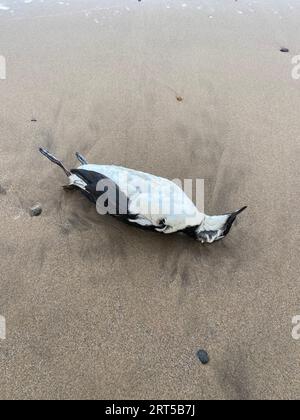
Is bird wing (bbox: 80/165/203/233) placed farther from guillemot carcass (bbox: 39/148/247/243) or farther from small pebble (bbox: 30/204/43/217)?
small pebble (bbox: 30/204/43/217)

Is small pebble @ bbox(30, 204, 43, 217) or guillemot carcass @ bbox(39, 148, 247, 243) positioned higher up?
guillemot carcass @ bbox(39, 148, 247, 243)

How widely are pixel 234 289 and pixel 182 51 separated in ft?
8.46

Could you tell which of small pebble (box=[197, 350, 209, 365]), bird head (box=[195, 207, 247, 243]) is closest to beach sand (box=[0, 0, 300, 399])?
small pebble (box=[197, 350, 209, 365])

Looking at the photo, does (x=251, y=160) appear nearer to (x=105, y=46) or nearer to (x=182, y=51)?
(x=182, y=51)

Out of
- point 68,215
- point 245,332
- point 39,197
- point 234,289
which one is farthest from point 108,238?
point 245,332

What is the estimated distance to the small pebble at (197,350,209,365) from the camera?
6.22 ft

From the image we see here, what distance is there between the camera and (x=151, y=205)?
208 centimetres

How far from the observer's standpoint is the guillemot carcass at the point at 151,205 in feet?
6.88

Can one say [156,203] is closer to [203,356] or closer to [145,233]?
[145,233]

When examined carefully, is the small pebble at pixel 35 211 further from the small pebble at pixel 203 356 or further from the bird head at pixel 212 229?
the small pebble at pixel 203 356

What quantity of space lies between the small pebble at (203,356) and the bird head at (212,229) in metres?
0.59

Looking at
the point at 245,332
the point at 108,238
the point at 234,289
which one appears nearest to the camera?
the point at 245,332

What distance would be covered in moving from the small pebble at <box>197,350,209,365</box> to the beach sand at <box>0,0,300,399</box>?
0.02 meters
